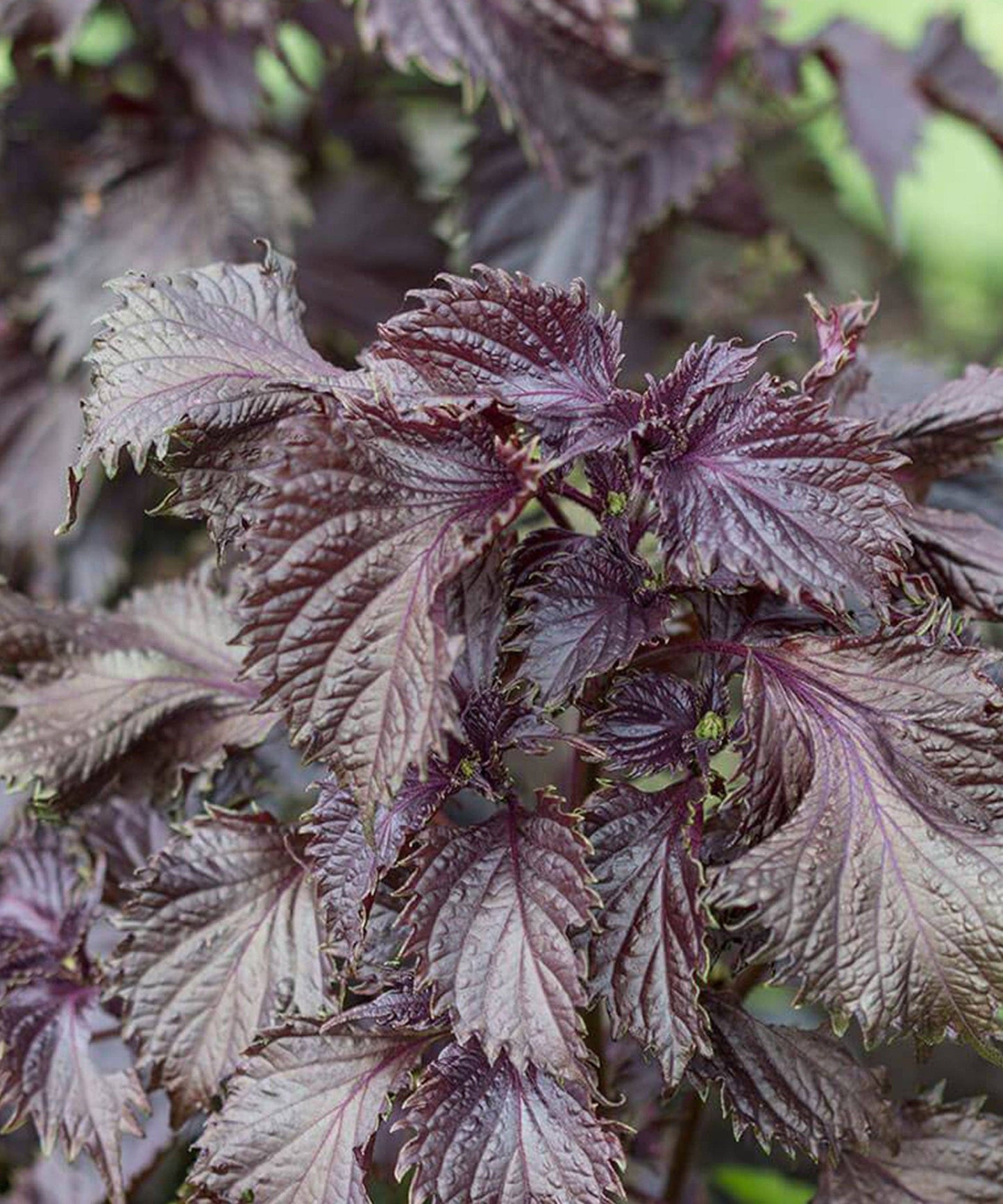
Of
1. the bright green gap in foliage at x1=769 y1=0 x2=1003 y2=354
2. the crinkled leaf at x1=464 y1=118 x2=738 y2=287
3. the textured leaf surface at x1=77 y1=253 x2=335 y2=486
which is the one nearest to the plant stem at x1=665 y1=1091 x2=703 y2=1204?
the textured leaf surface at x1=77 y1=253 x2=335 y2=486

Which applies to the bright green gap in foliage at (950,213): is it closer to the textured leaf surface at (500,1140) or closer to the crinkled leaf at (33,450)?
the crinkled leaf at (33,450)

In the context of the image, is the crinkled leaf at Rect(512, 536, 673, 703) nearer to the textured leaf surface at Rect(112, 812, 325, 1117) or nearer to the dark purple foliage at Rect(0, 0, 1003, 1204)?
the dark purple foliage at Rect(0, 0, 1003, 1204)

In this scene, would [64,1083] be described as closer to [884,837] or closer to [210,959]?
[210,959]

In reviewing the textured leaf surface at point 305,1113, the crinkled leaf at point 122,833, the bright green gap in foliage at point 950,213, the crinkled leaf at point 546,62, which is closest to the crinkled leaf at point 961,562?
the textured leaf surface at point 305,1113

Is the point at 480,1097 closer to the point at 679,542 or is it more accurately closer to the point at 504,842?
the point at 504,842

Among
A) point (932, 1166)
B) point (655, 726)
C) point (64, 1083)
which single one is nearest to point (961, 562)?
point (655, 726)
